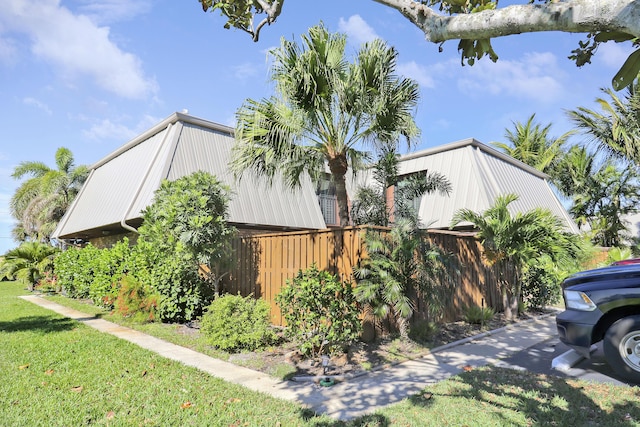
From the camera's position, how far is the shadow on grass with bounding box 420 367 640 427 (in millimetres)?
3621

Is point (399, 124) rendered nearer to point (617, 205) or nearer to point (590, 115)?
point (590, 115)

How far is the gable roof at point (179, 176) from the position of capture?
11.8 meters

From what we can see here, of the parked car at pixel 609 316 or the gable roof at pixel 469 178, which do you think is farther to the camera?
the gable roof at pixel 469 178

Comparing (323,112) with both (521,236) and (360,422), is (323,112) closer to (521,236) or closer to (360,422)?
(360,422)

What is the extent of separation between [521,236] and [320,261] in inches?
200

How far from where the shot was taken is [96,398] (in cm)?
417

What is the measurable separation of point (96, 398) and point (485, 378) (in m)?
4.69

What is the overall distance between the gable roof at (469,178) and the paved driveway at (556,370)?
7300 mm

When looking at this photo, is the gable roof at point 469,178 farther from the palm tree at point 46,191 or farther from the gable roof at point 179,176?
the palm tree at point 46,191

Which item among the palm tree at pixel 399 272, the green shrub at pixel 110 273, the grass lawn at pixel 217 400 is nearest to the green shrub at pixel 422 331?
the palm tree at pixel 399 272

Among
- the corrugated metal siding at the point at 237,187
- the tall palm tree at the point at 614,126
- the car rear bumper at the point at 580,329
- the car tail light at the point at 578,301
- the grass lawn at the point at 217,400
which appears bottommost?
the grass lawn at the point at 217,400

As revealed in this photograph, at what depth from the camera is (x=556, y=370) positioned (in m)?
5.34

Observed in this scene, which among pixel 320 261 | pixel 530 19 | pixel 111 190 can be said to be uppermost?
pixel 111 190

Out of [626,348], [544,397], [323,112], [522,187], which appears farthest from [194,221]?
[522,187]
